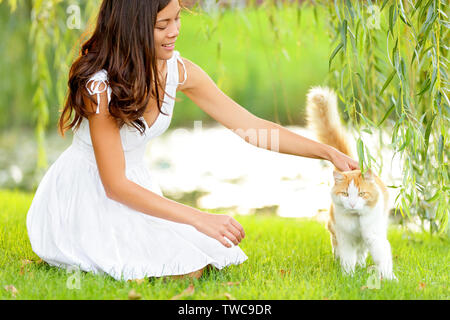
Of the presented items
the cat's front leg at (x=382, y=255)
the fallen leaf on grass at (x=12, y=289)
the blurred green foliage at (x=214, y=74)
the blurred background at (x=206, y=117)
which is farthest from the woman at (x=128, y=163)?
the blurred green foliage at (x=214, y=74)

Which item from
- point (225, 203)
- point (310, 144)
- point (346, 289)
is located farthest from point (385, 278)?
point (225, 203)

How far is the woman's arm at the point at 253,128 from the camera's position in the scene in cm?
262

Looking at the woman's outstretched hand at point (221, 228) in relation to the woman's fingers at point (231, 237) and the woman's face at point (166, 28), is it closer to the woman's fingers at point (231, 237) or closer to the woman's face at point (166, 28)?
the woman's fingers at point (231, 237)

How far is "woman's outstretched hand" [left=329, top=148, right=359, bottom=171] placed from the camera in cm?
261

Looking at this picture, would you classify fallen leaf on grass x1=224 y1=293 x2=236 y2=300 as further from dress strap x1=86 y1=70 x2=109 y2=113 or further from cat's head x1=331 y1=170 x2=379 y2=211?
dress strap x1=86 y1=70 x2=109 y2=113

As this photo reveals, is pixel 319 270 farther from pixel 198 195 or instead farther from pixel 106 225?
pixel 198 195

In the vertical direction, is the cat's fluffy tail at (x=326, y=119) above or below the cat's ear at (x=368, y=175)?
above

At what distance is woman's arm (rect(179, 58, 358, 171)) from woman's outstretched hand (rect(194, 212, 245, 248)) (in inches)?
17.2

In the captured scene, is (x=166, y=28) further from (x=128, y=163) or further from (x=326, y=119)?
(x=326, y=119)

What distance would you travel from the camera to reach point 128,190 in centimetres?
243

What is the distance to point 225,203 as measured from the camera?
558 centimetres

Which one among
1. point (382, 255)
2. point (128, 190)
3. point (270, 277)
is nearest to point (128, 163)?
point (128, 190)

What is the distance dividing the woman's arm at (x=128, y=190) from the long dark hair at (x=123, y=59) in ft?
0.15

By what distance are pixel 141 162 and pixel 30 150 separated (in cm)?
477
